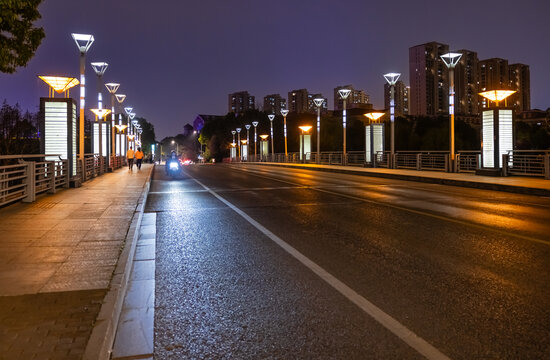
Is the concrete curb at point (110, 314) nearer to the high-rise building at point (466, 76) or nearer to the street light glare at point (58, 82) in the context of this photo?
the street light glare at point (58, 82)

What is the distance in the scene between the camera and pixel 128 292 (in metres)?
5.18

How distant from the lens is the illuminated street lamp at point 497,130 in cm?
2253

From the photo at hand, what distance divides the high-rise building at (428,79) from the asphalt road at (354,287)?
102945mm

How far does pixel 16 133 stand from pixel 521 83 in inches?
5136

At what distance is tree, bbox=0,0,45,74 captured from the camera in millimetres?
11020

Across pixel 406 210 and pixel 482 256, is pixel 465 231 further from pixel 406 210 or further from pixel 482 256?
pixel 406 210

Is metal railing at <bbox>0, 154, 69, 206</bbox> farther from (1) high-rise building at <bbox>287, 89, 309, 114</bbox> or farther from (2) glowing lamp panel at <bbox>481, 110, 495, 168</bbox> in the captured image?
(1) high-rise building at <bbox>287, 89, 309, 114</bbox>

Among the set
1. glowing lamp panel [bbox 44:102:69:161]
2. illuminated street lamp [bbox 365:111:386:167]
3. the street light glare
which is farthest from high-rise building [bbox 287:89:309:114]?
glowing lamp panel [bbox 44:102:69:161]

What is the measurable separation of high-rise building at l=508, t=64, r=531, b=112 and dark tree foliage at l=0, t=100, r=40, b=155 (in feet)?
391

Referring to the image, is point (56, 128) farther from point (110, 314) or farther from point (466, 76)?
point (466, 76)

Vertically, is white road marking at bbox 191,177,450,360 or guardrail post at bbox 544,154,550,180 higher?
guardrail post at bbox 544,154,550,180

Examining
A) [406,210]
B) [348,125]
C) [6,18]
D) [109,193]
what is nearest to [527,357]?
[406,210]

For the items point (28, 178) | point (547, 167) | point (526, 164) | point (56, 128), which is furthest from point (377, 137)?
point (28, 178)

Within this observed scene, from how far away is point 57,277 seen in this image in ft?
17.5
